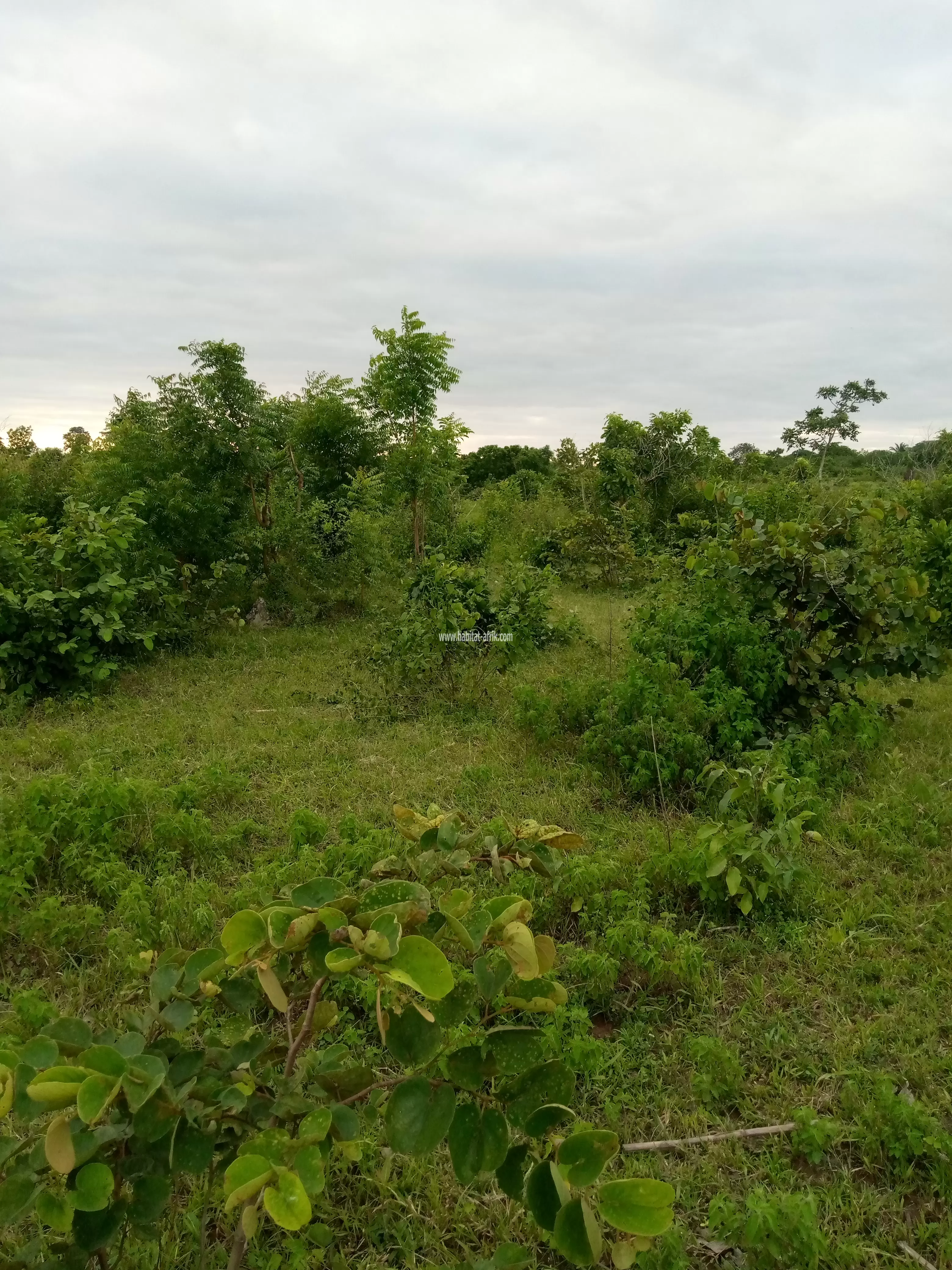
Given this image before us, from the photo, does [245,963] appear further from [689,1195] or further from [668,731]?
[668,731]

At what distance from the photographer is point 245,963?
82 cm

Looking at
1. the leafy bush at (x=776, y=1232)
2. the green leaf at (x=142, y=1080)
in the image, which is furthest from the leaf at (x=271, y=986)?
the leafy bush at (x=776, y=1232)

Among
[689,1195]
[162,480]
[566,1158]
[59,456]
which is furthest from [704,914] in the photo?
[59,456]

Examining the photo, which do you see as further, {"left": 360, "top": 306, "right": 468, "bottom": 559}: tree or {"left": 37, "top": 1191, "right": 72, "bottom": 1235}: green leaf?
{"left": 360, "top": 306, "right": 468, "bottom": 559}: tree

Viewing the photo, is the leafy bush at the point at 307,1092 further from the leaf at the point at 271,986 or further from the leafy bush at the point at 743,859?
the leafy bush at the point at 743,859

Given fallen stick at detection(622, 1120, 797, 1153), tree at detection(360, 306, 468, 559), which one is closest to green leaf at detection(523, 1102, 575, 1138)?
fallen stick at detection(622, 1120, 797, 1153)

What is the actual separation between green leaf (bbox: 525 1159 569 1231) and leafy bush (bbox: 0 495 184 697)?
5271mm

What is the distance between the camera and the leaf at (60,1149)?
667mm

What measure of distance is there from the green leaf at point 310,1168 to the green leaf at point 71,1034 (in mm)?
266

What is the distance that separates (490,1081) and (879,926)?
7.26 ft

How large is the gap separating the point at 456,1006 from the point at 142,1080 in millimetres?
299

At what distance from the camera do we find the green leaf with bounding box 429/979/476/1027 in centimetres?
78

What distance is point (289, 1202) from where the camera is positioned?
2.19ft

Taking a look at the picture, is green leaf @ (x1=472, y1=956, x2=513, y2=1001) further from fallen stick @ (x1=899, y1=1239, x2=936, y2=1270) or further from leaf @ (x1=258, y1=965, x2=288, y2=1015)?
fallen stick @ (x1=899, y1=1239, x2=936, y2=1270)
